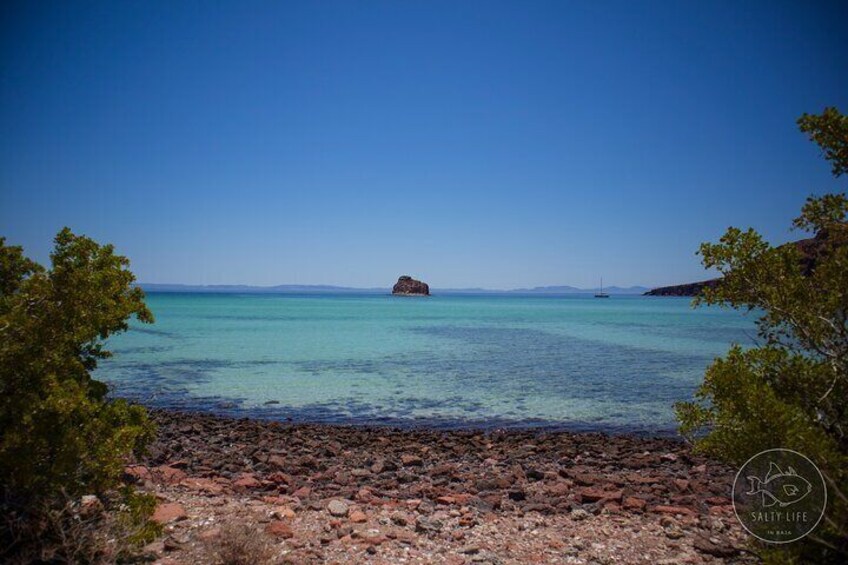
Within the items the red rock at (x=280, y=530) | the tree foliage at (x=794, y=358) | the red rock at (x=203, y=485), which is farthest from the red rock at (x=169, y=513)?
the tree foliage at (x=794, y=358)

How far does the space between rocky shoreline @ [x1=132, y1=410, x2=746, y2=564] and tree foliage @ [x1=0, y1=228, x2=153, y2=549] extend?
5.51ft

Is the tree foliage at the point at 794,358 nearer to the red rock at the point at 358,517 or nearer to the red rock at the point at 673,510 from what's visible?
the red rock at the point at 673,510

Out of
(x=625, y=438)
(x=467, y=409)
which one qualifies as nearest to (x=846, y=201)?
(x=625, y=438)

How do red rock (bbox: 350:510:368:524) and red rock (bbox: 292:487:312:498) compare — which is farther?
red rock (bbox: 292:487:312:498)

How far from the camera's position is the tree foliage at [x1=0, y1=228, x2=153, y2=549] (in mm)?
4543

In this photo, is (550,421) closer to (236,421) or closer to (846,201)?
(236,421)

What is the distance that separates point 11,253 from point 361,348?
30362 millimetres

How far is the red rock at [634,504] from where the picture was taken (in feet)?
26.1

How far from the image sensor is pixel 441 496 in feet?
28.0

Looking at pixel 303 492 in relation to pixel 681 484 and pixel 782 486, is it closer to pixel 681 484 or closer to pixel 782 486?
pixel 782 486

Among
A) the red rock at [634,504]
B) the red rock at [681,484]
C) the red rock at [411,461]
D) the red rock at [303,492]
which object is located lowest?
the red rock at [411,461]

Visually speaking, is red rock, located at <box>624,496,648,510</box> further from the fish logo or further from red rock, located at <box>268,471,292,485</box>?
red rock, located at <box>268,471,292,485</box>

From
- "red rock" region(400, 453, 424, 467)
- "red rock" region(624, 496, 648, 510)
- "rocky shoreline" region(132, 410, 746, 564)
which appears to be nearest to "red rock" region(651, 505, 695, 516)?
"rocky shoreline" region(132, 410, 746, 564)

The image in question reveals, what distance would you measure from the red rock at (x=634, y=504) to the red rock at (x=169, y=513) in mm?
7308
